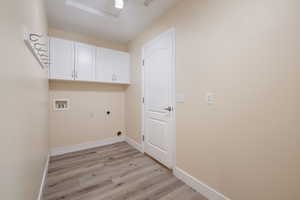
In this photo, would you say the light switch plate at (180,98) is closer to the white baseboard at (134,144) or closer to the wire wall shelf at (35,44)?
the white baseboard at (134,144)

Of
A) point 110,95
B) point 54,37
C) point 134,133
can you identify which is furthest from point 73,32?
point 134,133

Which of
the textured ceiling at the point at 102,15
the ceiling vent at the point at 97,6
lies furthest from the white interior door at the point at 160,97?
the ceiling vent at the point at 97,6

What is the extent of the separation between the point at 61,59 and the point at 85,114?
4.11ft

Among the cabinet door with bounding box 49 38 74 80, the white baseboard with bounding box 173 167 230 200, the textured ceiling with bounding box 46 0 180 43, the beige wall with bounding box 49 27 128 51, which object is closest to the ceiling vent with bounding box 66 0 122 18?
the textured ceiling with bounding box 46 0 180 43

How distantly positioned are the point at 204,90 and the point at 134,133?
6.80ft

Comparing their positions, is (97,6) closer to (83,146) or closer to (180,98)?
(180,98)

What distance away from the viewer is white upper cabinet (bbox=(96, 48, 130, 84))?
2.86 metres

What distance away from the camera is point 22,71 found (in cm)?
86

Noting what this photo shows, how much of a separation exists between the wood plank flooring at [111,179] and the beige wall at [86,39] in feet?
8.21

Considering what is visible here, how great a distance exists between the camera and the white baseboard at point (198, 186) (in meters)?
1.44

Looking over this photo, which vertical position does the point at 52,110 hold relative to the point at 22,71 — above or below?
below

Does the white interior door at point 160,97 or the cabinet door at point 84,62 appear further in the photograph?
the cabinet door at point 84,62

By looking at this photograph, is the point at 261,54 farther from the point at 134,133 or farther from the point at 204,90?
the point at 134,133

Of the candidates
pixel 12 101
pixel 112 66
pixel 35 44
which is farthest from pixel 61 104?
pixel 12 101
